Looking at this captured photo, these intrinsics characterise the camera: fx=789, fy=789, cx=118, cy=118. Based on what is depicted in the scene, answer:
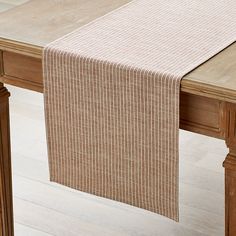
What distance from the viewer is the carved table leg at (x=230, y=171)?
1.92 metres

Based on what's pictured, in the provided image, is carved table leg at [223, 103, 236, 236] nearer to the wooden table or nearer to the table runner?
the wooden table

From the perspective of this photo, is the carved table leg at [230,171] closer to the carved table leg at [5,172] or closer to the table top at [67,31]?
the table top at [67,31]

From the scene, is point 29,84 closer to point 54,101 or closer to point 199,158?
point 54,101

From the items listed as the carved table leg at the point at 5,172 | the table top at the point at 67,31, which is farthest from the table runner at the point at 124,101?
the carved table leg at the point at 5,172

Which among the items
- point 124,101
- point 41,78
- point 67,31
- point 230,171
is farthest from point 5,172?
point 230,171

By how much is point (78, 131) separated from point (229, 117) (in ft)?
1.42

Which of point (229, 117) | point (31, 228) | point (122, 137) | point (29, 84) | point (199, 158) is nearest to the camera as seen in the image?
point (229, 117)

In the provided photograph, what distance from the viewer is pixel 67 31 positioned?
87.0 inches

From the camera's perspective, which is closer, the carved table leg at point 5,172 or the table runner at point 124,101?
the table runner at point 124,101

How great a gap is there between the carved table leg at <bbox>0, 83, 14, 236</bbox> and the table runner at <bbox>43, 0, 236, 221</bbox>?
0.24 meters

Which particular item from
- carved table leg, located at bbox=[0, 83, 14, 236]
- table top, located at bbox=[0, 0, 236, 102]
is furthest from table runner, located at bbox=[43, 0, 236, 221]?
carved table leg, located at bbox=[0, 83, 14, 236]

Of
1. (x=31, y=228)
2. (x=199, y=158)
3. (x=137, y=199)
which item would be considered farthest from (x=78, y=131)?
(x=199, y=158)

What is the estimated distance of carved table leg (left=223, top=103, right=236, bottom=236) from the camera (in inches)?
75.4

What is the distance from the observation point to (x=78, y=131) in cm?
212
